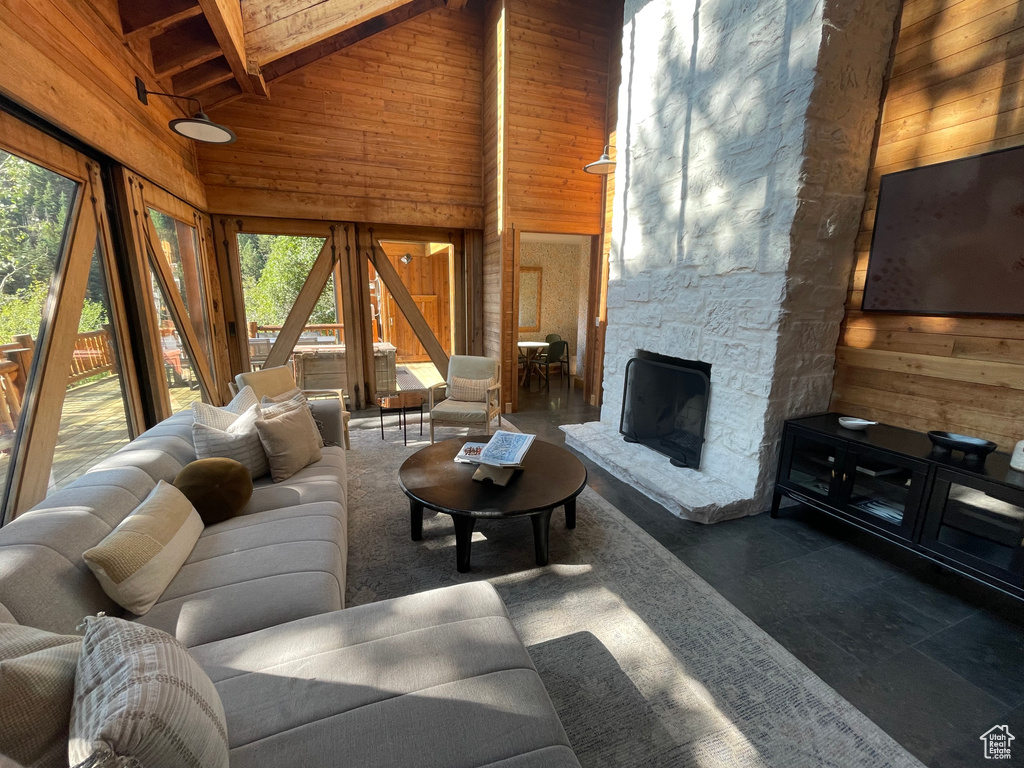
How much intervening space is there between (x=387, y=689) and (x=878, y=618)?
213 cm

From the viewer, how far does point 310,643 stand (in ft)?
3.98

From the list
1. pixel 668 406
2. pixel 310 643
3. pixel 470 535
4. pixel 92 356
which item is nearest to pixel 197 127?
pixel 92 356

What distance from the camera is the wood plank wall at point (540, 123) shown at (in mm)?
4523

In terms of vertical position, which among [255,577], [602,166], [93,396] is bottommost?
[255,577]

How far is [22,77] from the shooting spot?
172 cm

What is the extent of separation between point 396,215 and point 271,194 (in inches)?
50.8

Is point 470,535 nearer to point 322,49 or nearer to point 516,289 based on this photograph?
point 516,289

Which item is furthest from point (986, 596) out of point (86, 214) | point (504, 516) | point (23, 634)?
point (86, 214)

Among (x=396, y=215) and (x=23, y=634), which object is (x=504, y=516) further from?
(x=396, y=215)

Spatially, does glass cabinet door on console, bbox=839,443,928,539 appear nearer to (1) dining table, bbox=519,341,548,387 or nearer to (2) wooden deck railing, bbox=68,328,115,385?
(2) wooden deck railing, bbox=68,328,115,385

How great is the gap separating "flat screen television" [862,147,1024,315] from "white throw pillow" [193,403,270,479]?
3572mm

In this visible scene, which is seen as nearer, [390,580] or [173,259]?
[390,580]

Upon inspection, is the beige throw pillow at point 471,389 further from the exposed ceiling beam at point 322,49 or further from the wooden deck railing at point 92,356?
the exposed ceiling beam at point 322,49

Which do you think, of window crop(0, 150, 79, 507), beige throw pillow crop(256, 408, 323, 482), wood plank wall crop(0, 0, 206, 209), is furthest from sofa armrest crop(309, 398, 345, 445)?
wood plank wall crop(0, 0, 206, 209)
